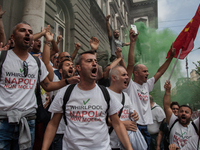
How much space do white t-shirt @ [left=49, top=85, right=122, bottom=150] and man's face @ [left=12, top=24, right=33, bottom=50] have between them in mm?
875

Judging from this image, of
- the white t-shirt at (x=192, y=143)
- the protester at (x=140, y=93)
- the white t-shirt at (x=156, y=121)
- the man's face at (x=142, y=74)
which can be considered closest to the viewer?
the white t-shirt at (x=192, y=143)

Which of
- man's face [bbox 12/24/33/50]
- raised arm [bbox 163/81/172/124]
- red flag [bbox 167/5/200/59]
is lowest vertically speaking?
raised arm [bbox 163/81/172/124]

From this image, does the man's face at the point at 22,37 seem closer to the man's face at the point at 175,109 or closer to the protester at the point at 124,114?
the protester at the point at 124,114

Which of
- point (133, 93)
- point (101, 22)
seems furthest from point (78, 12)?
point (133, 93)

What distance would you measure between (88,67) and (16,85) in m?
0.92

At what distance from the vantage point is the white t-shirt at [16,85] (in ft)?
6.87

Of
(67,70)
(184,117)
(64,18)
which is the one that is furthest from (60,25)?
(184,117)

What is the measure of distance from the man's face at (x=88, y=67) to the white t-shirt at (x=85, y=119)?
6.5 inches

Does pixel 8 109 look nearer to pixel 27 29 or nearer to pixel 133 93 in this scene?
pixel 27 29

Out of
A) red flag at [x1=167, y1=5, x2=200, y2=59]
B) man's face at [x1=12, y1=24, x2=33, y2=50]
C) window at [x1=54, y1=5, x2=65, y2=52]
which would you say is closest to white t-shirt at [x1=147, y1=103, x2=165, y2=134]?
red flag at [x1=167, y1=5, x2=200, y2=59]

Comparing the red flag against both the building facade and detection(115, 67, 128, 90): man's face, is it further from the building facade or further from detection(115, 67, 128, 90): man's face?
the building facade

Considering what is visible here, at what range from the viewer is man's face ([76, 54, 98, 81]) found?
6.90 feet

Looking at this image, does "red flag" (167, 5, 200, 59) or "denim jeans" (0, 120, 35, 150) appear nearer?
"denim jeans" (0, 120, 35, 150)

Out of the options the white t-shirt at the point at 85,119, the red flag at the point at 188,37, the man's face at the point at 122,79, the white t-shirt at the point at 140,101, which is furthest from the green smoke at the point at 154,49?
the white t-shirt at the point at 85,119
